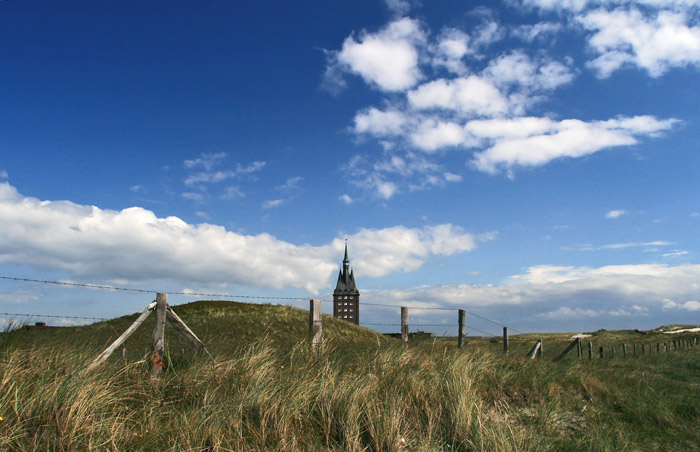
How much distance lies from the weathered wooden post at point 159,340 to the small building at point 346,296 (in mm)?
46362

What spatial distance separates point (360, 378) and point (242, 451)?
269 cm

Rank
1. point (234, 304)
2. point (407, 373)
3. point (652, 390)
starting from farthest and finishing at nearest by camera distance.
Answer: point (234, 304), point (652, 390), point (407, 373)

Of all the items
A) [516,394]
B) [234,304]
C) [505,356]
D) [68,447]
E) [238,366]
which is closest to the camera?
[68,447]

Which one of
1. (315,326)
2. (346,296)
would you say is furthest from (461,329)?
(346,296)

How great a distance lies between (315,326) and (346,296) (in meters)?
53.7

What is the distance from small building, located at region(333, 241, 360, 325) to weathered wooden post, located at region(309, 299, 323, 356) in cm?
4506

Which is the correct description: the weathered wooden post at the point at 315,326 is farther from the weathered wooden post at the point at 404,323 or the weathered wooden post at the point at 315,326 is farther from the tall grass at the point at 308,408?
the weathered wooden post at the point at 404,323

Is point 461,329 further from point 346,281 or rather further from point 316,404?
point 346,281

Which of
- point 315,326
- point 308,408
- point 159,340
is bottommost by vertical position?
point 308,408

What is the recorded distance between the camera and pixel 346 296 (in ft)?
205

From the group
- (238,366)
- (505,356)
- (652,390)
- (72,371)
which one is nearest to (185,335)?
(238,366)

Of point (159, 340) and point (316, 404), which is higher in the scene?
point (159, 340)

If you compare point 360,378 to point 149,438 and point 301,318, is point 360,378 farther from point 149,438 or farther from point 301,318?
point 301,318

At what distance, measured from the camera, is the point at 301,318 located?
2969cm
